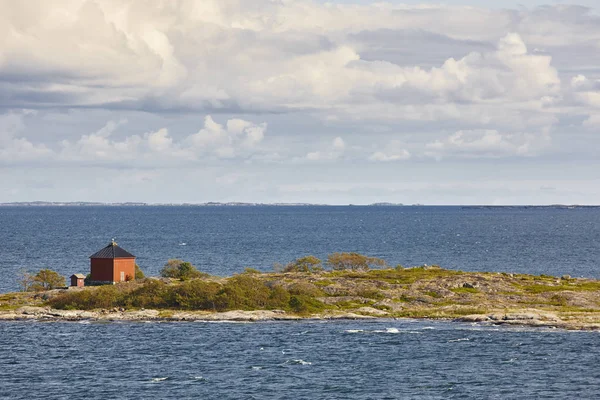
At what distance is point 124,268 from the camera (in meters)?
122

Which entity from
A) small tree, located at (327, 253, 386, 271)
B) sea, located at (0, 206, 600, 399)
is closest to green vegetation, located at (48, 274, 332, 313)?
sea, located at (0, 206, 600, 399)

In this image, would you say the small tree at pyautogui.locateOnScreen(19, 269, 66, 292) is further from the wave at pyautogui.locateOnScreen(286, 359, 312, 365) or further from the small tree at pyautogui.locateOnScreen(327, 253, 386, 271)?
the wave at pyautogui.locateOnScreen(286, 359, 312, 365)

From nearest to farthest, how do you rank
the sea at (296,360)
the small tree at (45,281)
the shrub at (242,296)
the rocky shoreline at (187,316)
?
1. the sea at (296,360)
2. the rocky shoreline at (187,316)
3. the shrub at (242,296)
4. the small tree at (45,281)

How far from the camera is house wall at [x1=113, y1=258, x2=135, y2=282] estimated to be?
120m

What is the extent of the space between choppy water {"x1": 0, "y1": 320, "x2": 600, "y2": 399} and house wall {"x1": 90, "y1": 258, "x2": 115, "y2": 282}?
1887 centimetres

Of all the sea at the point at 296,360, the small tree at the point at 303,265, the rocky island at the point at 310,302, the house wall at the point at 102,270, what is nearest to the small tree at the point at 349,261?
the small tree at the point at 303,265

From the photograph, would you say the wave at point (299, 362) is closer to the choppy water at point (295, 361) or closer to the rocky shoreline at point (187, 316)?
the choppy water at point (295, 361)

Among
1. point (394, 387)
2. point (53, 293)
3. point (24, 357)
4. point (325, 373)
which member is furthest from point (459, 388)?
point (53, 293)

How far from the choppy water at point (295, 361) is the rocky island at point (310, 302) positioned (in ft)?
13.8

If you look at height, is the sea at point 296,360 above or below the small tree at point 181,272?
below

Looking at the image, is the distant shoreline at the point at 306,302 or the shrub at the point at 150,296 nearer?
the distant shoreline at the point at 306,302

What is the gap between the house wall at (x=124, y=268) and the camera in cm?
12050

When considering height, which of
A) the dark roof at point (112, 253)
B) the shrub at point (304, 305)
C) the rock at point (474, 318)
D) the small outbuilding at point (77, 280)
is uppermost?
the dark roof at point (112, 253)

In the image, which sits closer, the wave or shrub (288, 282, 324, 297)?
the wave
